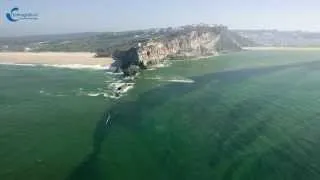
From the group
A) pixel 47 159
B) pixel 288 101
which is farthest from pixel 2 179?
pixel 288 101

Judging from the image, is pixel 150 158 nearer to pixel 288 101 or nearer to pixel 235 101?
pixel 235 101

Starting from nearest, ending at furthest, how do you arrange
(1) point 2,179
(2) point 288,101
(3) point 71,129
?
(1) point 2,179, (3) point 71,129, (2) point 288,101

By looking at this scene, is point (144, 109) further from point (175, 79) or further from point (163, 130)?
point (175, 79)

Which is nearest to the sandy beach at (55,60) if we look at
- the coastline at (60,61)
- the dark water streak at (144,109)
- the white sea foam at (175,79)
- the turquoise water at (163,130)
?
the coastline at (60,61)

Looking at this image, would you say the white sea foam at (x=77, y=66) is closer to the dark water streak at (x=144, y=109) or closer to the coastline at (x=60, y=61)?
the coastline at (x=60, y=61)

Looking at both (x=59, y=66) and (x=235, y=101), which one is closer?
(x=235, y=101)

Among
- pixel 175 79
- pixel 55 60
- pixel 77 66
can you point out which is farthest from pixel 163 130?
pixel 55 60
